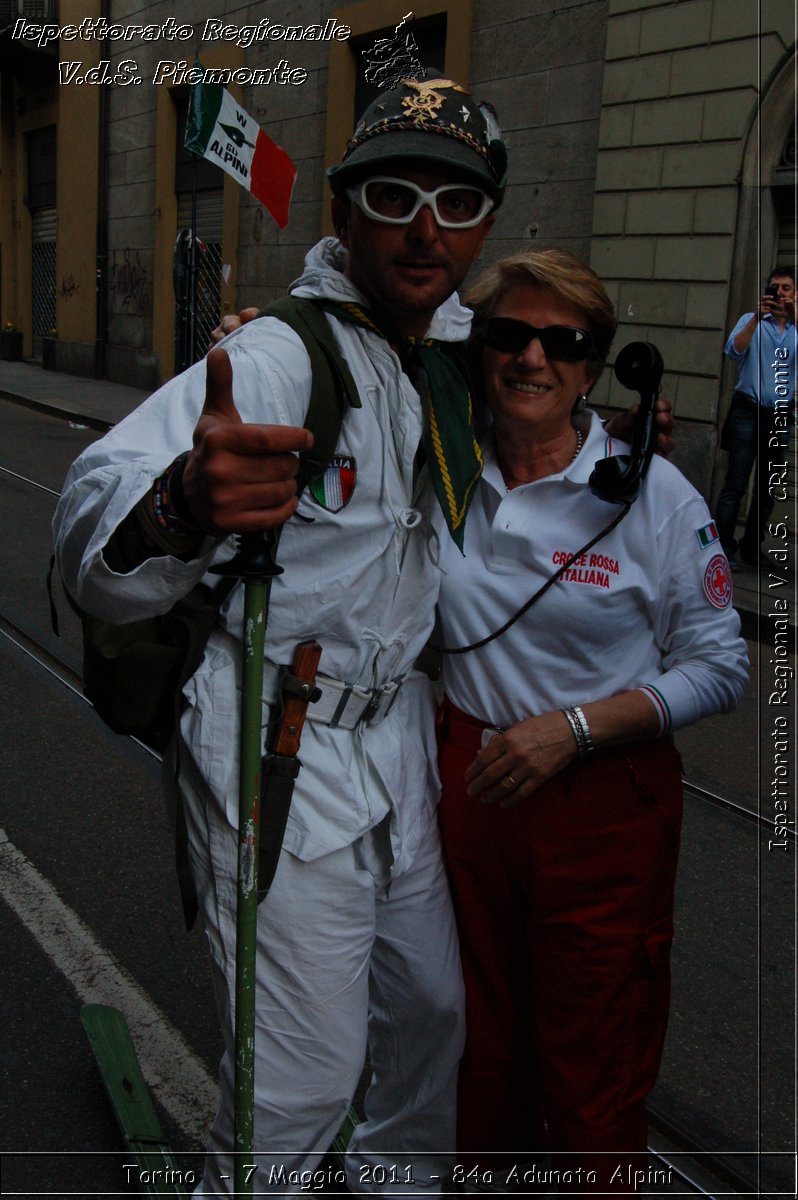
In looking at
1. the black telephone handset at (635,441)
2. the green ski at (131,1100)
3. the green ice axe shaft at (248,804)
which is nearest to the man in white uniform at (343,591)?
the green ice axe shaft at (248,804)

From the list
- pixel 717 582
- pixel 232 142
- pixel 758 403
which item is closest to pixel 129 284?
pixel 232 142

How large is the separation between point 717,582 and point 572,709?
36 centimetres

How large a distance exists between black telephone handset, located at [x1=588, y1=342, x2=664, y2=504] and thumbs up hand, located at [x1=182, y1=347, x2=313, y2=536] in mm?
772

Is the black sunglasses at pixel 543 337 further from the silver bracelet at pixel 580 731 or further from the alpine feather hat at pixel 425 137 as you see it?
the silver bracelet at pixel 580 731

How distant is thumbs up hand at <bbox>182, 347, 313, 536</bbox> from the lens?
1253mm

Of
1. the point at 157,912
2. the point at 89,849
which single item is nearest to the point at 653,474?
the point at 157,912

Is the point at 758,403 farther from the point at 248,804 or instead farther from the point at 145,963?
the point at 248,804

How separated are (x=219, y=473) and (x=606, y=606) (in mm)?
895

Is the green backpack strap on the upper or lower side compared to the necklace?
upper

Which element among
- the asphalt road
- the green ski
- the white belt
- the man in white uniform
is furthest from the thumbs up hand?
the asphalt road

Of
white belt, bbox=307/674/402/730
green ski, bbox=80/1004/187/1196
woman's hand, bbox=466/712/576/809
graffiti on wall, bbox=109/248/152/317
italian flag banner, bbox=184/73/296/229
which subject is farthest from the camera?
graffiti on wall, bbox=109/248/152/317

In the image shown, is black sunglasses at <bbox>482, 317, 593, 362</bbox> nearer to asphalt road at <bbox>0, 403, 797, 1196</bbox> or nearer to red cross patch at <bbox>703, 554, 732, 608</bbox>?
red cross patch at <bbox>703, 554, 732, 608</bbox>

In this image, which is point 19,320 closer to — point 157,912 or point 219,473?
point 157,912

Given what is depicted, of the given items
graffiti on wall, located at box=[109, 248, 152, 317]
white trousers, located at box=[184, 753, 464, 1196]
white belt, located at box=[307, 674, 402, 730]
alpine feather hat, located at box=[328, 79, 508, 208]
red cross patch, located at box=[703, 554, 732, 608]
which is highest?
graffiti on wall, located at box=[109, 248, 152, 317]
